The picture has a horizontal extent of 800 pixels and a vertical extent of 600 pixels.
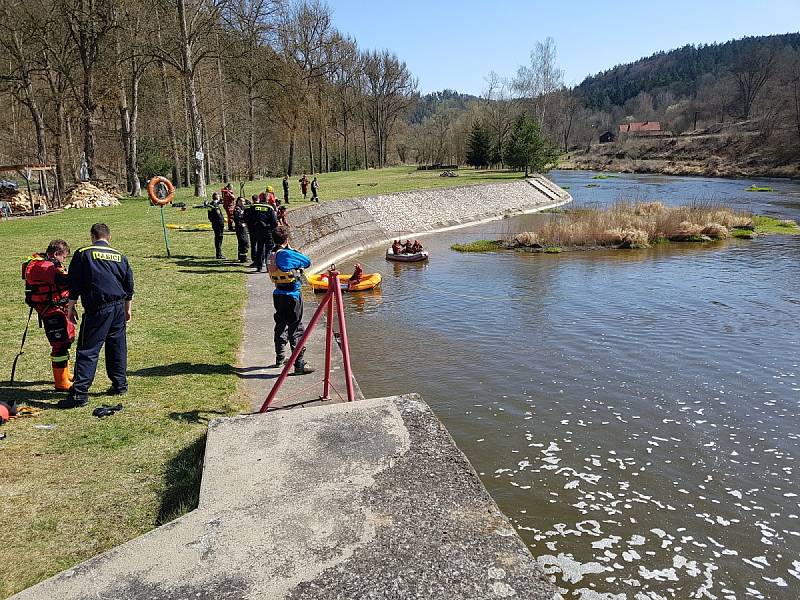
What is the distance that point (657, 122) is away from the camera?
136 metres

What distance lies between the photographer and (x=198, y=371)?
26.8 feet

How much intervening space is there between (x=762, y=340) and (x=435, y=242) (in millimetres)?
16816

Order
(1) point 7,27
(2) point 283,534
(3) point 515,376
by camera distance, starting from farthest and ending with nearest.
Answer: (1) point 7,27 < (3) point 515,376 < (2) point 283,534

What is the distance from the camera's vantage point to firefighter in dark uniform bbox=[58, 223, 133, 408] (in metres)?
6.57

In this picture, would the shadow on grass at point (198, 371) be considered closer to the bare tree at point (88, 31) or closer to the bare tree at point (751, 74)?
the bare tree at point (88, 31)

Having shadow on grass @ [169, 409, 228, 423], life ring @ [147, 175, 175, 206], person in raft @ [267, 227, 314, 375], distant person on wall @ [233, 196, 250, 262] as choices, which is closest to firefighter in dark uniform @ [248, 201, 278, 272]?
distant person on wall @ [233, 196, 250, 262]

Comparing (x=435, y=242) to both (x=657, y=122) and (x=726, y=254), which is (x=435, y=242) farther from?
(x=657, y=122)

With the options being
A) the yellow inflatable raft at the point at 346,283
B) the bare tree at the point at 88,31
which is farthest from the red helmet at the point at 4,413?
the bare tree at the point at 88,31

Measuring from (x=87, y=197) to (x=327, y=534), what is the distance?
99.1ft

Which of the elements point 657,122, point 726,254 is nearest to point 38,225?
point 726,254

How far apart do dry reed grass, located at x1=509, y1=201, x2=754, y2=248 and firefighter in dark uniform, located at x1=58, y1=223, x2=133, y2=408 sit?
2038cm

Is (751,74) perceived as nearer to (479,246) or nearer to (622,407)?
(479,246)

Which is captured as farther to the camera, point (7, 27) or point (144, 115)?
point (144, 115)

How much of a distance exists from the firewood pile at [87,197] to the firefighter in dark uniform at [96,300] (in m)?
25.4
